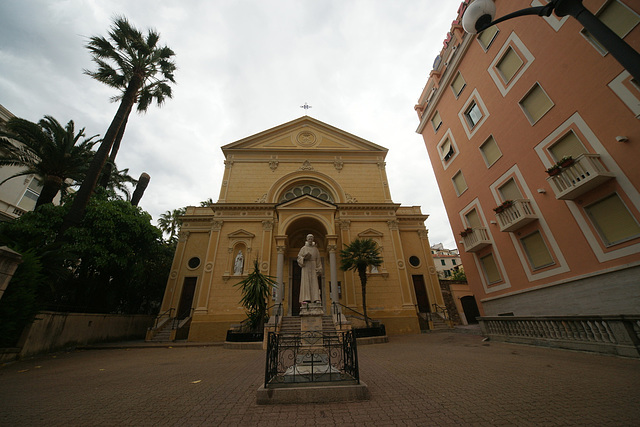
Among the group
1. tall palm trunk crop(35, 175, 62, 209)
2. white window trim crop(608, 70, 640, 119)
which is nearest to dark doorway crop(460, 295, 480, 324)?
white window trim crop(608, 70, 640, 119)

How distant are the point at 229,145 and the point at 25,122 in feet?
35.7

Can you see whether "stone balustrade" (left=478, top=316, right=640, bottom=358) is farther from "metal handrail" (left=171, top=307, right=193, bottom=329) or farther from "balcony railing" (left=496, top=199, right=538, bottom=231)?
"metal handrail" (left=171, top=307, right=193, bottom=329)

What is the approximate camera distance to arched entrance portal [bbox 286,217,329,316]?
15703 millimetres

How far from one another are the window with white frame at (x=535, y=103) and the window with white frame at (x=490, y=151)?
1.72m

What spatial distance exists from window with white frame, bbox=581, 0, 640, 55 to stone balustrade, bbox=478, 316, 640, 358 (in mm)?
8022

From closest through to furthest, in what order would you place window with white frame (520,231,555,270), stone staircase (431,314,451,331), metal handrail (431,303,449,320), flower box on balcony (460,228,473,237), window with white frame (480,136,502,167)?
window with white frame (520,231,555,270) → window with white frame (480,136,502,167) → flower box on balcony (460,228,473,237) → stone staircase (431,314,451,331) → metal handrail (431,303,449,320)

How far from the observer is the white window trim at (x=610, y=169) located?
677cm

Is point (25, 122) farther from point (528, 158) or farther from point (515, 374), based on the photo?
point (528, 158)

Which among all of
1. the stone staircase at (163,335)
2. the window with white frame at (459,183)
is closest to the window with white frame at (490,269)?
the window with white frame at (459,183)

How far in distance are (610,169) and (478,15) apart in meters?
6.99

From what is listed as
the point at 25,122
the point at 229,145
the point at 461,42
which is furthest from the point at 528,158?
the point at 25,122

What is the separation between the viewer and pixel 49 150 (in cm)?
1302

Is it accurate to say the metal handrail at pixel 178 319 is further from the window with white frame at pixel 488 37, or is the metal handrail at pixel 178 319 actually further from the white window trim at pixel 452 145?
the window with white frame at pixel 488 37

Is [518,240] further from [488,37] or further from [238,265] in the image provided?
[238,265]
